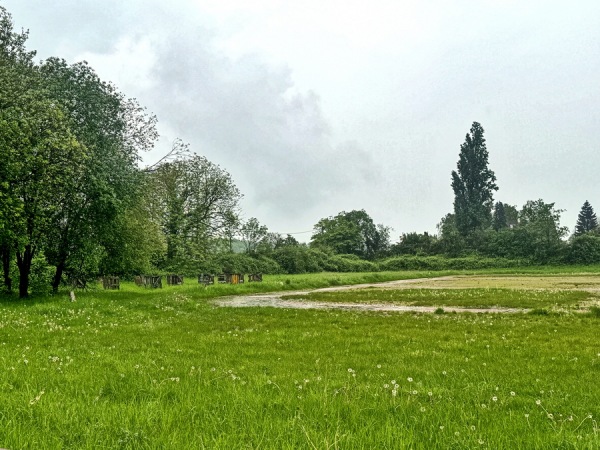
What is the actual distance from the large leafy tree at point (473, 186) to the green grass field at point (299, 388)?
124m

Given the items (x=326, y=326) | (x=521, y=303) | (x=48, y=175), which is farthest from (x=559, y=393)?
(x=48, y=175)

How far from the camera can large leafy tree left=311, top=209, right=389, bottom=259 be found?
151250mm

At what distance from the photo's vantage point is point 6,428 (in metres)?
4.64

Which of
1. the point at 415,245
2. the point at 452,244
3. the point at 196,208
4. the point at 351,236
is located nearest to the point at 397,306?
the point at 196,208

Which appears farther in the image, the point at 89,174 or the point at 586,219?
the point at 586,219

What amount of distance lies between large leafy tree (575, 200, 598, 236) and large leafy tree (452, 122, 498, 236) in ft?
200

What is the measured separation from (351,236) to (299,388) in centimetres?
14952

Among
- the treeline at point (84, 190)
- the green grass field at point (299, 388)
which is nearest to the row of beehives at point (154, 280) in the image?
the treeline at point (84, 190)

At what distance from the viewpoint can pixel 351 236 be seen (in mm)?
154750

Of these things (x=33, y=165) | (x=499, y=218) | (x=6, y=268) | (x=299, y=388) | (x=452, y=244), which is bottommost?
(x=299, y=388)

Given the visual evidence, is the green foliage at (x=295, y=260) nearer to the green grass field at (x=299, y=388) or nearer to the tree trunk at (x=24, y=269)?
the tree trunk at (x=24, y=269)

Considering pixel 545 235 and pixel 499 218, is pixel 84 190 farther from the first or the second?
pixel 499 218

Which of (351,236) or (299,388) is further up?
(351,236)

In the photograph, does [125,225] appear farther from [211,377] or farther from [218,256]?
[218,256]
